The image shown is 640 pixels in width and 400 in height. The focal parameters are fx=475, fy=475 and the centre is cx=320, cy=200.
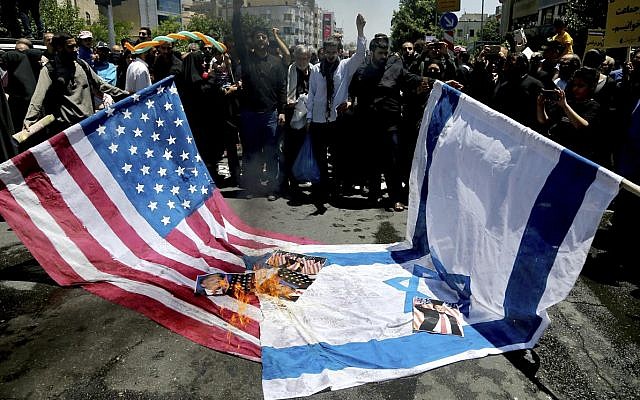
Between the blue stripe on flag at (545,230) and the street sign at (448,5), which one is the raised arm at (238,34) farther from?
the street sign at (448,5)

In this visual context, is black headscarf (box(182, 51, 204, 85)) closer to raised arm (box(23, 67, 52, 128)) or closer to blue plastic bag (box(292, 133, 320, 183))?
blue plastic bag (box(292, 133, 320, 183))

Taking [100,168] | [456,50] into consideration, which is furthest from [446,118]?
[456,50]

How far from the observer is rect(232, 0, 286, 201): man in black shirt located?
639cm

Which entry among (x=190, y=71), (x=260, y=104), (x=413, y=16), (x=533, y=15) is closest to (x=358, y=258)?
(x=260, y=104)

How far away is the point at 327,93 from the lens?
620cm

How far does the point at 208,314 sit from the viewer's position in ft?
10.7

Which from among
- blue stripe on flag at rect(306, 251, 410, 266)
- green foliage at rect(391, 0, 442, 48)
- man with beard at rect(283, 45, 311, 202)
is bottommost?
blue stripe on flag at rect(306, 251, 410, 266)

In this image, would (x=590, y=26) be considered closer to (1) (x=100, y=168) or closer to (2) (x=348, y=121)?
(2) (x=348, y=121)

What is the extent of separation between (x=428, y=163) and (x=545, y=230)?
153cm

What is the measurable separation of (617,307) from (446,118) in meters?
2.00

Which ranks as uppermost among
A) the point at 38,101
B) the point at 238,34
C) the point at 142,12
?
the point at 142,12

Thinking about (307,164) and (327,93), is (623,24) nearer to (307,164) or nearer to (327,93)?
(327,93)

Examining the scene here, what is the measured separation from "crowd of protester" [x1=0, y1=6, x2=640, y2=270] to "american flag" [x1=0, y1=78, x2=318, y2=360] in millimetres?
1393

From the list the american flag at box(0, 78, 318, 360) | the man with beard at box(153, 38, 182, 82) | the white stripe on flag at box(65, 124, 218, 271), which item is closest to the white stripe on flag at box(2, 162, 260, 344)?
the american flag at box(0, 78, 318, 360)
